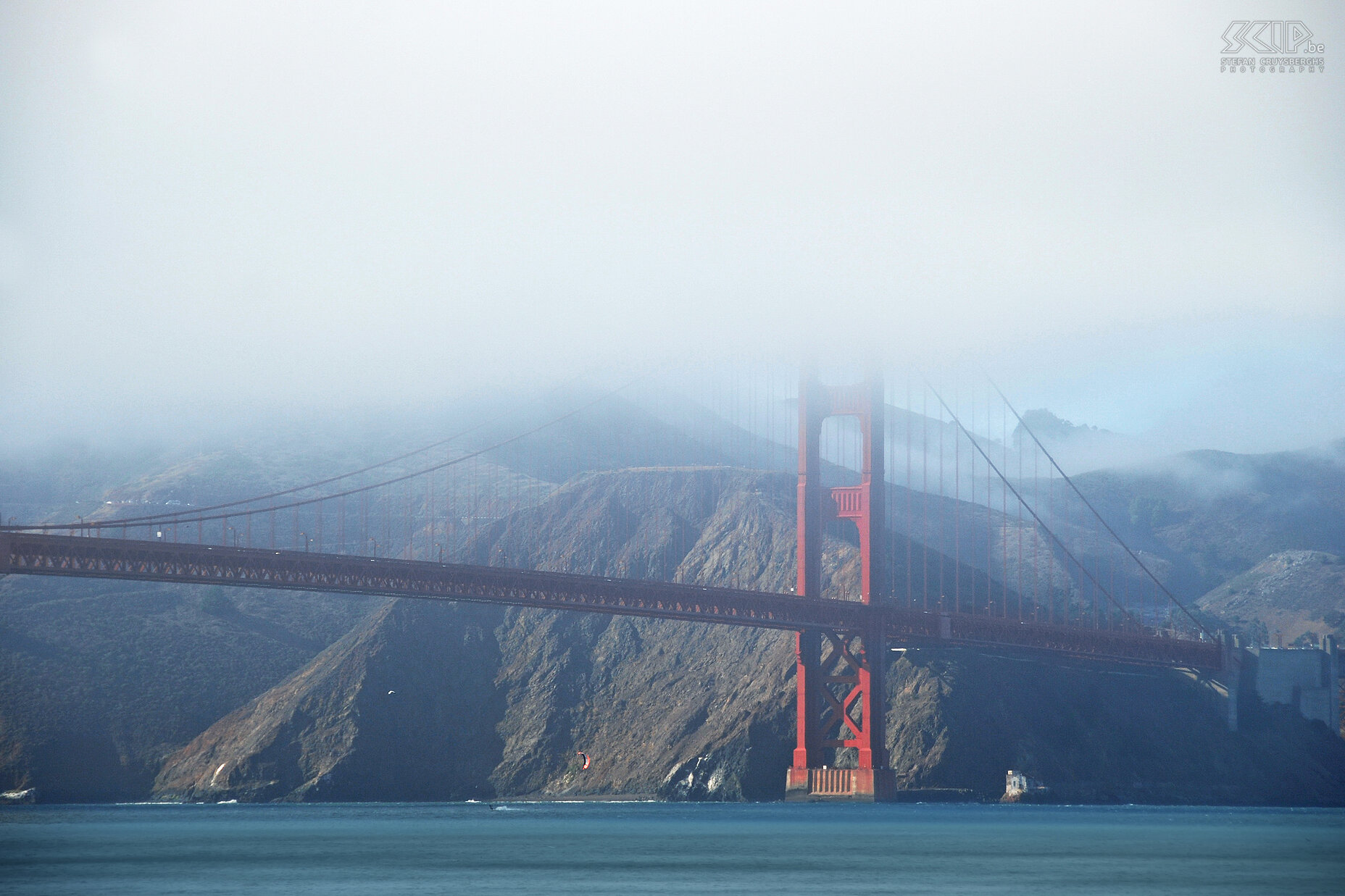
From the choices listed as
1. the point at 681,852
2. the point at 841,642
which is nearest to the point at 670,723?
the point at 841,642

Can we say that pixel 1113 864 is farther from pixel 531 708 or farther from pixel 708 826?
pixel 531 708

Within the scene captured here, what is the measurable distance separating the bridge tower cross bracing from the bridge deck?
1778 millimetres

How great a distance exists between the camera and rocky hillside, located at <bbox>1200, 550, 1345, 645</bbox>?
506ft

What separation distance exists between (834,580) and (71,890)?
2308 inches

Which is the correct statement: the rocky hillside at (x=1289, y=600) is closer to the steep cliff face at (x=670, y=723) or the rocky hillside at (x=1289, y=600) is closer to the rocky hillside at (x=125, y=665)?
the steep cliff face at (x=670, y=723)

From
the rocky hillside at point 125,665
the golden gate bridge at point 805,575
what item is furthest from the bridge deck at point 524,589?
the rocky hillside at point 125,665

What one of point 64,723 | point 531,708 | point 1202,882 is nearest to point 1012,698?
point 531,708

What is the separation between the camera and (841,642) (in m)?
73.1

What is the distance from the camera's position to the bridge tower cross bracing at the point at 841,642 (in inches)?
2874

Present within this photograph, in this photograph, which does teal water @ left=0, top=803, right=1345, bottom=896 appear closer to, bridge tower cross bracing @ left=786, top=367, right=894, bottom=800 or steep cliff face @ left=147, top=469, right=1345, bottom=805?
bridge tower cross bracing @ left=786, top=367, right=894, bottom=800

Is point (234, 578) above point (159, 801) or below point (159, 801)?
above

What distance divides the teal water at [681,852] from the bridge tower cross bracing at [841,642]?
6.02 feet

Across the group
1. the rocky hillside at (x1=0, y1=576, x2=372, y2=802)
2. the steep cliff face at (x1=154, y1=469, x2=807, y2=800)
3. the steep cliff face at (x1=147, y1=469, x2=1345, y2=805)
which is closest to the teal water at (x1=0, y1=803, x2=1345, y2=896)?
the steep cliff face at (x1=147, y1=469, x2=1345, y2=805)

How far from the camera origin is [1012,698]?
8725 cm
